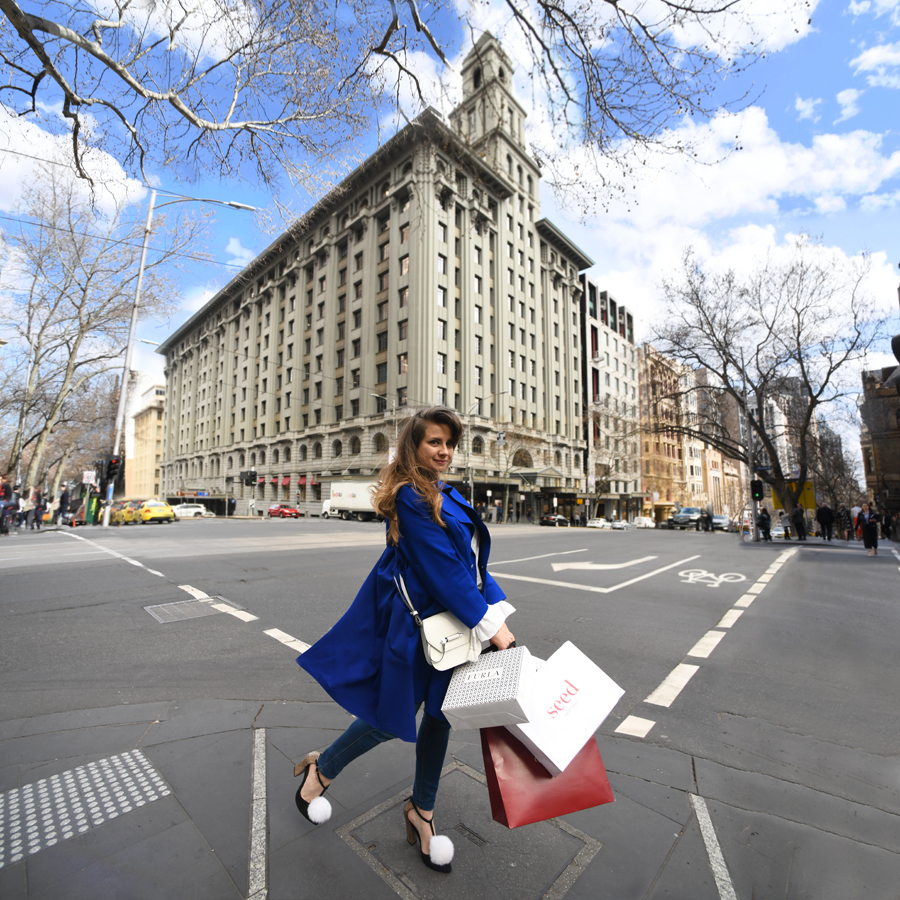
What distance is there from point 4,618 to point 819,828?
716 cm

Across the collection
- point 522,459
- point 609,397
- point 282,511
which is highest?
point 609,397

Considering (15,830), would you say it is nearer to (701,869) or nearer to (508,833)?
(508,833)

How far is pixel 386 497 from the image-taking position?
2021mm

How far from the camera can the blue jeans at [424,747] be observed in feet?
6.42

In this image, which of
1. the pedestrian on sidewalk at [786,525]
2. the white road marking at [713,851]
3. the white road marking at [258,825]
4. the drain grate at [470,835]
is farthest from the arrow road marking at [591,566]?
the pedestrian on sidewalk at [786,525]

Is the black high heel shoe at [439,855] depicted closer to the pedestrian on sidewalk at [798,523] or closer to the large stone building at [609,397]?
the pedestrian on sidewalk at [798,523]

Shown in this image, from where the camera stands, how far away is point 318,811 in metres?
2.05

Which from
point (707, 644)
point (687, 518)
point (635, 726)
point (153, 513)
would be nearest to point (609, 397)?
point (687, 518)

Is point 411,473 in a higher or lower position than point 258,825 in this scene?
higher

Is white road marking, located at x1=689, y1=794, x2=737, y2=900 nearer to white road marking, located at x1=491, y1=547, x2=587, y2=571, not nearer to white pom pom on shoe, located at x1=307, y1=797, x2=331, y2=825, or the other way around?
white pom pom on shoe, located at x1=307, y1=797, x2=331, y2=825

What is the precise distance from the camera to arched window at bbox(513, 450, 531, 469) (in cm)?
4684

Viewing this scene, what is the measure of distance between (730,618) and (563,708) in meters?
5.50

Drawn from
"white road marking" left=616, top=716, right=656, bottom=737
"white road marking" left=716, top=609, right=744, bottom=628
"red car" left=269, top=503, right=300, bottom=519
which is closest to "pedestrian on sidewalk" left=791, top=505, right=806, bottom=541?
"white road marking" left=716, top=609, right=744, bottom=628

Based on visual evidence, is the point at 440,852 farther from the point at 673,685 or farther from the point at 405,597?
the point at 673,685
